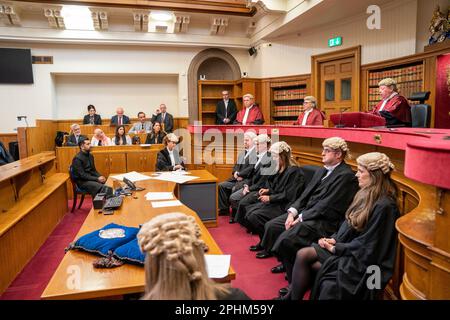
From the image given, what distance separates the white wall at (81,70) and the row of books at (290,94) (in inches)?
61.0

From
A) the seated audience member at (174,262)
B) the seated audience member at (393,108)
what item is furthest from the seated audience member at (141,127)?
the seated audience member at (174,262)

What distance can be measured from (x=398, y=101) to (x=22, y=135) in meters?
6.32

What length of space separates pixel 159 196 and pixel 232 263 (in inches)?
37.6

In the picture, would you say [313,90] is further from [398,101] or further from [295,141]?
[398,101]

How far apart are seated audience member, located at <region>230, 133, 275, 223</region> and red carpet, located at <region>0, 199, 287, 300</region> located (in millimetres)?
321

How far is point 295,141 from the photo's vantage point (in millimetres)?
4863

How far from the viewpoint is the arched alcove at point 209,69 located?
9180mm

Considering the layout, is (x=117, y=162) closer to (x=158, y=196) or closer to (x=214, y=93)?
(x=158, y=196)

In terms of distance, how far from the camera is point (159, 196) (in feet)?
10.8

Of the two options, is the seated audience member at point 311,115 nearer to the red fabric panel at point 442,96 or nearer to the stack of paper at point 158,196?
the red fabric panel at point 442,96

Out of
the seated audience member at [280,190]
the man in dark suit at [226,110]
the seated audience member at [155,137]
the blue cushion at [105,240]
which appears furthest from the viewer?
the man in dark suit at [226,110]

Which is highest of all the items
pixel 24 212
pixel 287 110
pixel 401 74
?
pixel 401 74

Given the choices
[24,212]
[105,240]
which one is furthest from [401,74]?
[24,212]
